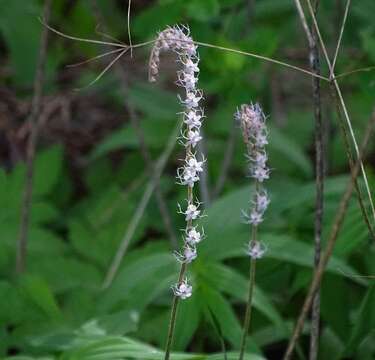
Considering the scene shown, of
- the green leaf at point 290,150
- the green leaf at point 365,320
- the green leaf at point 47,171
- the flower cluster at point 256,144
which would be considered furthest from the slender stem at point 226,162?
the flower cluster at point 256,144

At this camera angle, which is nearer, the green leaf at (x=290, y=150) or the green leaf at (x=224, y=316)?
the green leaf at (x=224, y=316)

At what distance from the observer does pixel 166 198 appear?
366 cm

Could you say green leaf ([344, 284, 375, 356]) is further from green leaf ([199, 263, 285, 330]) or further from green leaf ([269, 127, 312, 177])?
green leaf ([269, 127, 312, 177])

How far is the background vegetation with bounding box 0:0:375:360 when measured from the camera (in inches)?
92.4

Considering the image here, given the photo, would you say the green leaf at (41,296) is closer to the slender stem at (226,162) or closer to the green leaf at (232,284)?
the green leaf at (232,284)

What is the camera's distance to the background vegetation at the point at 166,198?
235 centimetres

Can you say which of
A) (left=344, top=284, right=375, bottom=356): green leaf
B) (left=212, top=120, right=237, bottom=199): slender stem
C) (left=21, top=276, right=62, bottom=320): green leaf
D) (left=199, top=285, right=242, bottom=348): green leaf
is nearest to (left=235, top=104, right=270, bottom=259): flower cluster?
(left=344, top=284, right=375, bottom=356): green leaf

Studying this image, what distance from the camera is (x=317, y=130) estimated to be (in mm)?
1792

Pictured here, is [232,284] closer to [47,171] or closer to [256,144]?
[256,144]

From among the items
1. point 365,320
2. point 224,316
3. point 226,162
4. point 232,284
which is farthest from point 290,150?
point 365,320

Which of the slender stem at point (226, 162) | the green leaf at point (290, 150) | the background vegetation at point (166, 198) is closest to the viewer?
the background vegetation at point (166, 198)

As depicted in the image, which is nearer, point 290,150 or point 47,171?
point 47,171

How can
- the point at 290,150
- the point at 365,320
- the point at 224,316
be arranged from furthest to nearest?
the point at 290,150
the point at 224,316
the point at 365,320

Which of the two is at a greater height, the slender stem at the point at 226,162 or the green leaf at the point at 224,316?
the slender stem at the point at 226,162
